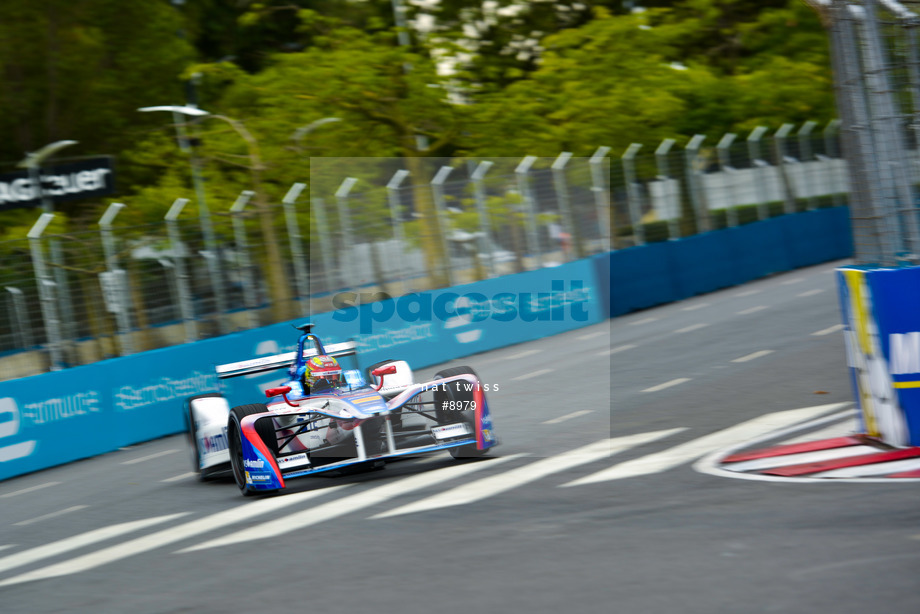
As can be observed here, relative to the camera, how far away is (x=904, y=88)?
26.6ft

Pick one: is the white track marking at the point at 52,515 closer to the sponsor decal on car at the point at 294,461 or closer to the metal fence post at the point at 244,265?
the sponsor decal on car at the point at 294,461

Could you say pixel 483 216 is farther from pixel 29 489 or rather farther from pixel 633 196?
pixel 29 489

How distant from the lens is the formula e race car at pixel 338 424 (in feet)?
30.3

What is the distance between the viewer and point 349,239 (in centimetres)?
1881

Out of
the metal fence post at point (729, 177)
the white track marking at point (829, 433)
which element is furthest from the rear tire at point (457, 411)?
the metal fence post at point (729, 177)

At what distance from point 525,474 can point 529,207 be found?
13320 mm

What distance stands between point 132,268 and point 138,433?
2.37 meters

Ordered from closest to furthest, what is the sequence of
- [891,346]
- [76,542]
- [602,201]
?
1. [891,346]
2. [76,542]
3. [602,201]

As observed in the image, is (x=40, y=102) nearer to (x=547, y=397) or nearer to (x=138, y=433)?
(x=138, y=433)

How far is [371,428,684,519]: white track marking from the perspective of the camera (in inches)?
322

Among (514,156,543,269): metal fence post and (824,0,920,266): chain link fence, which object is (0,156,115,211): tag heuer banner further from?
(824,0,920,266): chain link fence

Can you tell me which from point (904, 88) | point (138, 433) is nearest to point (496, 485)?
point (904, 88)

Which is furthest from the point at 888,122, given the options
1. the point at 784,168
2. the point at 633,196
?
the point at 784,168

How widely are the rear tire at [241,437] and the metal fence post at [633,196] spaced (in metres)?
14.9
